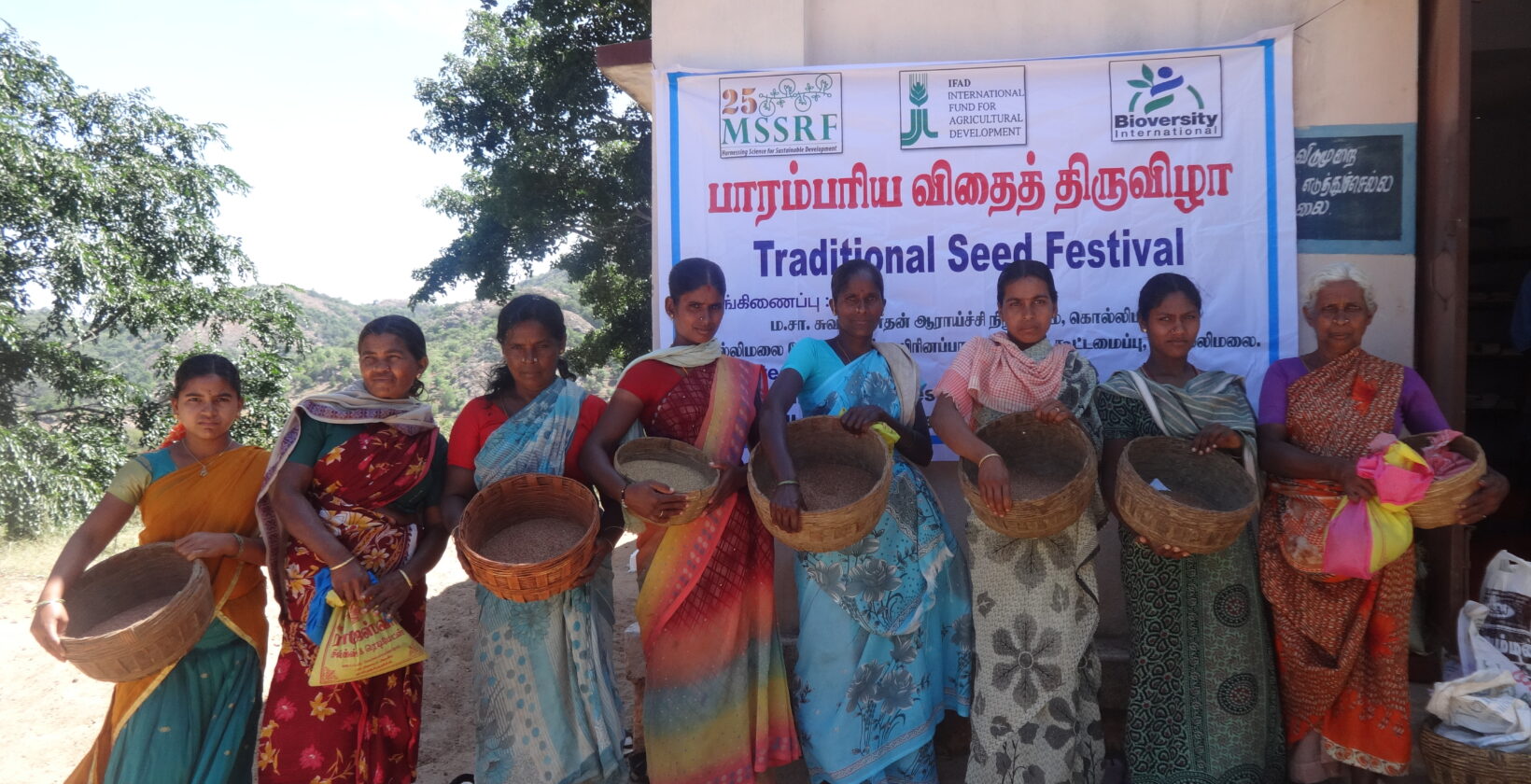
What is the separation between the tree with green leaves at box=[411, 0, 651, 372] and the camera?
1332cm

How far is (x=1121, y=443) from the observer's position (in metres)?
2.87

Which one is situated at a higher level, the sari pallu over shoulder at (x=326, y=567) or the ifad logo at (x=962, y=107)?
the ifad logo at (x=962, y=107)

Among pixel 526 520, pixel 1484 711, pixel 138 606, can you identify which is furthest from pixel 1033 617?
pixel 138 606

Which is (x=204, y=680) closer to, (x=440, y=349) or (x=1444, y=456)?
(x=1444, y=456)

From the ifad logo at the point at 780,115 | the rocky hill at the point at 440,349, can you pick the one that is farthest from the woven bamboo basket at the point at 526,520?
the rocky hill at the point at 440,349

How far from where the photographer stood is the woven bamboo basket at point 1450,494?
253cm

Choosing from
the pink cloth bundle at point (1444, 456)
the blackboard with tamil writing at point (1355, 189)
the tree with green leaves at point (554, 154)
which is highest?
the tree with green leaves at point (554, 154)

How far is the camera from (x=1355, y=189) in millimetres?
3662

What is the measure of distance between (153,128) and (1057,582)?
14.4m

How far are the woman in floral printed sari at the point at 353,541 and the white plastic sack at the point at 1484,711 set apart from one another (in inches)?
124

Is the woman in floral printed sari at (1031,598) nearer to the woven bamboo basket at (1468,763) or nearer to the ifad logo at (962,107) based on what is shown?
the woven bamboo basket at (1468,763)

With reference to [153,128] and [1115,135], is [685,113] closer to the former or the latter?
[1115,135]

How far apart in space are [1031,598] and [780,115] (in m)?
2.21

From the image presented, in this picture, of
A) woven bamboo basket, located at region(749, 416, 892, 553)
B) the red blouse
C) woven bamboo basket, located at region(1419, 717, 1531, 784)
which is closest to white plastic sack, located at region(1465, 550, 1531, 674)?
woven bamboo basket, located at region(1419, 717, 1531, 784)
